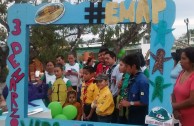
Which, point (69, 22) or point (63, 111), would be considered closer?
point (69, 22)

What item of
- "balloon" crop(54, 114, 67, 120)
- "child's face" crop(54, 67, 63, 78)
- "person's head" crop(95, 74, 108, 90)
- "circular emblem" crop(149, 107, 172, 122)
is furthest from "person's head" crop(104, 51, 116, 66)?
"circular emblem" crop(149, 107, 172, 122)

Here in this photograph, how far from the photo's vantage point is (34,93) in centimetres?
577

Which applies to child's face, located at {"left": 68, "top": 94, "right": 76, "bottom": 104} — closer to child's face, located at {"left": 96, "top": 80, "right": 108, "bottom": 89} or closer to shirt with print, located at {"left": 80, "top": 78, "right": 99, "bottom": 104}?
shirt with print, located at {"left": 80, "top": 78, "right": 99, "bottom": 104}

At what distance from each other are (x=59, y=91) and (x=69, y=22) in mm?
1843

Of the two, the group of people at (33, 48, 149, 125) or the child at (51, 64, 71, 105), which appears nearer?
the group of people at (33, 48, 149, 125)

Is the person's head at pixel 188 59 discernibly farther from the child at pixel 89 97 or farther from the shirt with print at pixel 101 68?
the shirt with print at pixel 101 68

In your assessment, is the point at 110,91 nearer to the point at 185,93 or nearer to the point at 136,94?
the point at 136,94

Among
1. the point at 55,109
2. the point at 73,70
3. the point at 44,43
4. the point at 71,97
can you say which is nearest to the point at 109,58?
the point at 71,97

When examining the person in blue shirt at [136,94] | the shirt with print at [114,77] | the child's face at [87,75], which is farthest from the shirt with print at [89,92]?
the person in blue shirt at [136,94]

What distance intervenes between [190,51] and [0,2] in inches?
625

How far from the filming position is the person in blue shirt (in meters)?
4.64

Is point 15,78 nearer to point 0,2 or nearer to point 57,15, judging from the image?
point 57,15

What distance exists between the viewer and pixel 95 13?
15.6ft

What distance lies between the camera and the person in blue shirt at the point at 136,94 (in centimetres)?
464
